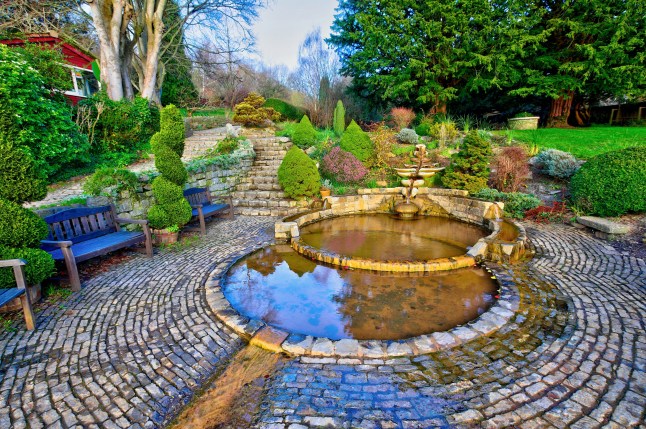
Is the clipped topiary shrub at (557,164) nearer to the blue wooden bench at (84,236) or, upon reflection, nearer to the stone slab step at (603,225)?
the stone slab step at (603,225)

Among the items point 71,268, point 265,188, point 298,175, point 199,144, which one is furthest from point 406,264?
point 199,144

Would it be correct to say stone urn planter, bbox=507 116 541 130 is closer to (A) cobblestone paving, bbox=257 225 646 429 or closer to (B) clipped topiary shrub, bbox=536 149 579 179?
(B) clipped topiary shrub, bbox=536 149 579 179

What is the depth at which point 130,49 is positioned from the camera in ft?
45.7

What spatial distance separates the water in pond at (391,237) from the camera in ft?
18.0

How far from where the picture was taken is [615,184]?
6141mm

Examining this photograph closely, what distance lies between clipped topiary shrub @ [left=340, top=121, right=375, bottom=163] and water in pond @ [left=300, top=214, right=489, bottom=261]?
287cm

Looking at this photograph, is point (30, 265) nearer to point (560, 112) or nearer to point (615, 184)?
point (615, 184)

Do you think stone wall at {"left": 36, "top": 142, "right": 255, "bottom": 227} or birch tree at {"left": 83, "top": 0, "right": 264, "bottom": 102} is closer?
stone wall at {"left": 36, "top": 142, "right": 255, "bottom": 227}

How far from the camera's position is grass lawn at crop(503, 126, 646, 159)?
31.2ft

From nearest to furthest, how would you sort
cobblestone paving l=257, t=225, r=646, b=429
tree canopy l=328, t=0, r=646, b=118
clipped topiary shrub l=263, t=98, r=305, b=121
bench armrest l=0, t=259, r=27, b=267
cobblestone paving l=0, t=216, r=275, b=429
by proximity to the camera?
cobblestone paving l=257, t=225, r=646, b=429
cobblestone paving l=0, t=216, r=275, b=429
bench armrest l=0, t=259, r=27, b=267
tree canopy l=328, t=0, r=646, b=118
clipped topiary shrub l=263, t=98, r=305, b=121

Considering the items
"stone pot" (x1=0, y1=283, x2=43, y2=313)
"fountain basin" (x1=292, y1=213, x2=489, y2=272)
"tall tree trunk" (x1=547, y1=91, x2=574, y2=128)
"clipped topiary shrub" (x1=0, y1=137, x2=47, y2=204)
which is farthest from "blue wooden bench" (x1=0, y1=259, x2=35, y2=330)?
"tall tree trunk" (x1=547, y1=91, x2=574, y2=128)

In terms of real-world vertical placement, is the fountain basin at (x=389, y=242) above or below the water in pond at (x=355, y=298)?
above

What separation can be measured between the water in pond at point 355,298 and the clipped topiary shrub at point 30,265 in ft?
7.02

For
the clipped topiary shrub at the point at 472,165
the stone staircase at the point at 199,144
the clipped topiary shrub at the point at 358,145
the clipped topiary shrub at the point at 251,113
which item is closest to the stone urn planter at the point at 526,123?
the clipped topiary shrub at the point at 472,165
